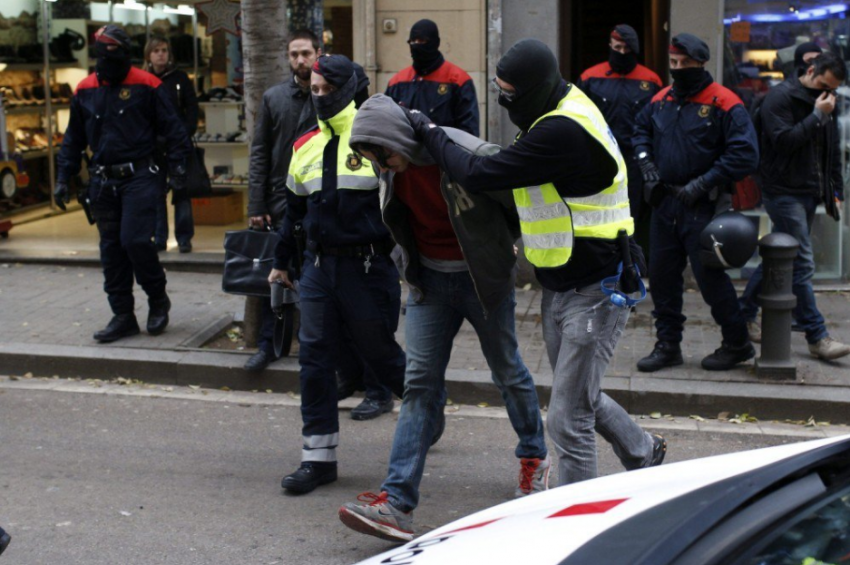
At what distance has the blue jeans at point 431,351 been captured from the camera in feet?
16.5

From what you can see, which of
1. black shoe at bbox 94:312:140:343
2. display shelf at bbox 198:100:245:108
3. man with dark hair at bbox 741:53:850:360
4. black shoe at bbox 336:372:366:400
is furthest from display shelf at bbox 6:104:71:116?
man with dark hair at bbox 741:53:850:360

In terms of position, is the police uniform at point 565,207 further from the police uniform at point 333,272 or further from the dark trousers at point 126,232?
the dark trousers at point 126,232

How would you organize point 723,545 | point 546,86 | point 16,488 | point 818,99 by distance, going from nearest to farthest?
point 723,545, point 546,86, point 16,488, point 818,99

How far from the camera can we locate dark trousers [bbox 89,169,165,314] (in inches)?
317

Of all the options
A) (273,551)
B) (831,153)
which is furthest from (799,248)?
(273,551)

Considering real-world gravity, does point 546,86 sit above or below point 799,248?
above

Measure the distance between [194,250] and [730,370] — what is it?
576 cm

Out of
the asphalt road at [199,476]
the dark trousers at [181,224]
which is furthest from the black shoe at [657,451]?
the dark trousers at [181,224]

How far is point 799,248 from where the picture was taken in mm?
7676

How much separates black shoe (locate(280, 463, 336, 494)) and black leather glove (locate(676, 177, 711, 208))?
9.03 ft

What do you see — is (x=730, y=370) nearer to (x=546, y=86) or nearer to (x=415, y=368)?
(x=415, y=368)

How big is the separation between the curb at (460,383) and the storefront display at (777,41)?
134 inches

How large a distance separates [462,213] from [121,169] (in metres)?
3.92

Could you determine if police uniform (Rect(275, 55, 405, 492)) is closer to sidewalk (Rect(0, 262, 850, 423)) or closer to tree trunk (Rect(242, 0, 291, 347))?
sidewalk (Rect(0, 262, 850, 423))
